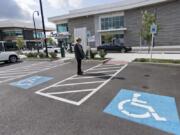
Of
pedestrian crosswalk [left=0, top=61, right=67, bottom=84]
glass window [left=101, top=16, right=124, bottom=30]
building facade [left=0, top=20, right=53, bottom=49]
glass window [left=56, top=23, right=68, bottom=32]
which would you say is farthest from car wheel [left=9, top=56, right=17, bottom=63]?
building facade [left=0, top=20, right=53, bottom=49]

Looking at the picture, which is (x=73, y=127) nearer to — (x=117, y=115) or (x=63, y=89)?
(x=117, y=115)

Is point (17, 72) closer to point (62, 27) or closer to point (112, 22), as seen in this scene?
point (112, 22)

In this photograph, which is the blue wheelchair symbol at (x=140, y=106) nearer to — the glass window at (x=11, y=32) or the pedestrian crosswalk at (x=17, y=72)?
the pedestrian crosswalk at (x=17, y=72)

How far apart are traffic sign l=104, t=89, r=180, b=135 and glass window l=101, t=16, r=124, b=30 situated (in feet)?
88.3

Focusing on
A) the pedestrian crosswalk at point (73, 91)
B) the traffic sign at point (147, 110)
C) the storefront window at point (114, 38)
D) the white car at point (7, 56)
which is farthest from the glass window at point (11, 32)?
the traffic sign at point (147, 110)

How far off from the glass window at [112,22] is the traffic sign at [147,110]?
1060 inches

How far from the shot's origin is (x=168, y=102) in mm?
4484

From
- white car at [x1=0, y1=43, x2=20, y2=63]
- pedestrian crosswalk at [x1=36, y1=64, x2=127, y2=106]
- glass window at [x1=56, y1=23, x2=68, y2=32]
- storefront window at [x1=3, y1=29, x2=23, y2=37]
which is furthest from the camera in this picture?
storefront window at [x1=3, y1=29, x2=23, y2=37]

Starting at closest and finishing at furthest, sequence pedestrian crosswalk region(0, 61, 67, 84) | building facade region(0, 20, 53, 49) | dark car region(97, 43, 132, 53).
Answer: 1. pedestrian crosswalk region(0, 61, 67, 84)
2. dark car region(97, 43, 132, 53)
3. building facade region(0, 20, 53, 49)

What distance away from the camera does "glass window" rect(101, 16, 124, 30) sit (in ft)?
98.5

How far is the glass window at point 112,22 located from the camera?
30.0 meters

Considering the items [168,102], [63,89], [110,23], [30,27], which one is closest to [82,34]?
[63,89]

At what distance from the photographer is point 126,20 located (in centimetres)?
2908

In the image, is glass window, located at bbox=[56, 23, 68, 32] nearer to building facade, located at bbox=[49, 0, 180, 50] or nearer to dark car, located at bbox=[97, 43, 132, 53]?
building facade, located at bbox=[49, 0, 180, 50]
